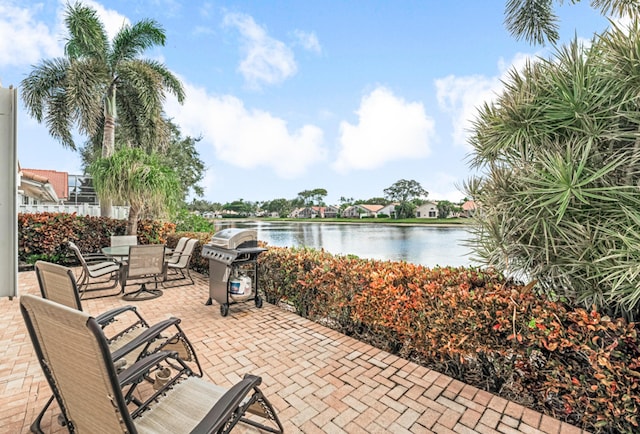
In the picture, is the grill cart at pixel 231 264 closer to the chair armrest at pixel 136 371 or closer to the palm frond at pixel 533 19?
the chair armrest at pixel 136 371

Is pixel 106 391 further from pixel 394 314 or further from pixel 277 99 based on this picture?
pixel 277 99

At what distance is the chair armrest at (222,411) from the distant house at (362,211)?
70981 mm

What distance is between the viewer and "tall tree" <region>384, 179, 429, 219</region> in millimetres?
62688

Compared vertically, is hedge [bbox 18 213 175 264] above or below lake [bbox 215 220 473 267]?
above

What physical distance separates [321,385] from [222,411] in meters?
1.42

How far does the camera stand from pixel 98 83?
10.4 meters

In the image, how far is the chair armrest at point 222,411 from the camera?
123 centimetres

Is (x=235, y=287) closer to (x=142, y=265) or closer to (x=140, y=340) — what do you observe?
(x=142, y=265)

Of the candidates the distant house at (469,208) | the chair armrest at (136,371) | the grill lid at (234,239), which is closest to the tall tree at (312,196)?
the grill lid at (234,239)

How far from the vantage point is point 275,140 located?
25828 mm

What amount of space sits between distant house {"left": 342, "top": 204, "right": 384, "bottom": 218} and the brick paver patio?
69.1 metres

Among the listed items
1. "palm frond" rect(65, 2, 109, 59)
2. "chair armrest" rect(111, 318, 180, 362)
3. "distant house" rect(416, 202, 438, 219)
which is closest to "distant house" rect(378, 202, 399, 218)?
"distant house" rect(416, 202, 438, 219)

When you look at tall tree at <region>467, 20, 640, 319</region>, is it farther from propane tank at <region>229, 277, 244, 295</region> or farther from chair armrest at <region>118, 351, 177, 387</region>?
propane tank at <region>229, 277, 244, 295</region>

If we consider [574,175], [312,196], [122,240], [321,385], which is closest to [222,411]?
[321,385]
